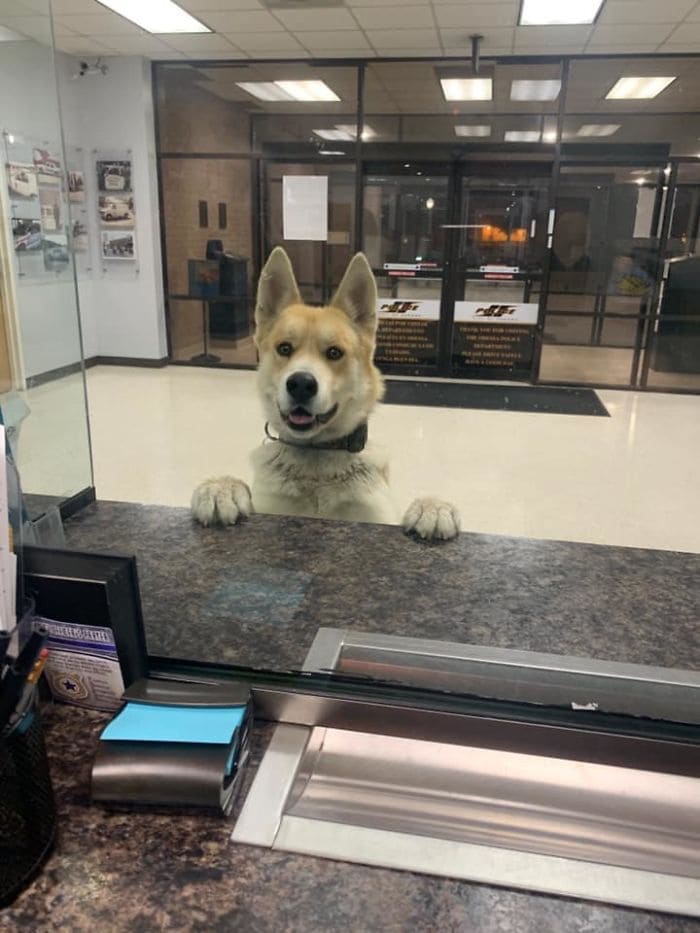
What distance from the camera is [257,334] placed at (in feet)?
6.15

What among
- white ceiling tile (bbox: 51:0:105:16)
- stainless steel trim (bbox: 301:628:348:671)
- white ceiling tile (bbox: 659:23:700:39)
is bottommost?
stainless steel trim (bbox: 301:628:348:671)

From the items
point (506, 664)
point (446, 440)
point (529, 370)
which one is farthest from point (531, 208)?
point (506, 664)

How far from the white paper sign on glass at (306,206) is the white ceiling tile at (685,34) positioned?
10.3 feet

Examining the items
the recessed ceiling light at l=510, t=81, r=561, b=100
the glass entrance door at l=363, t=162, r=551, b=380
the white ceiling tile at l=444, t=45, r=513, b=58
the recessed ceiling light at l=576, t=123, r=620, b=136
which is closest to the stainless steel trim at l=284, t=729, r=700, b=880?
the glass entrance door at l=363, t=162, r=551, b=380

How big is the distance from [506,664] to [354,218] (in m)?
6.83

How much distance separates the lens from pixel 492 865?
61 cm

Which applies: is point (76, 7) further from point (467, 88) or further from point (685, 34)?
point (685, 34)

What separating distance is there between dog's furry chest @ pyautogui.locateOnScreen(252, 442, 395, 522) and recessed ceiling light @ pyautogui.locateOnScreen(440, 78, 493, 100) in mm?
6039

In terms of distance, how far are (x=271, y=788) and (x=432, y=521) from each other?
1.93ft

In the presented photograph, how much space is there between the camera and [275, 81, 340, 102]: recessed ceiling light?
654cm

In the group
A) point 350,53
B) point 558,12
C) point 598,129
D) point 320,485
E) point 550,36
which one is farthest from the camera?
point 598,129

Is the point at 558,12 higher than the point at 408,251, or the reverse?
the point at 558,12

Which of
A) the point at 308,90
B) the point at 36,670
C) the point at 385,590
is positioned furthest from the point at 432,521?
the point at 308,90

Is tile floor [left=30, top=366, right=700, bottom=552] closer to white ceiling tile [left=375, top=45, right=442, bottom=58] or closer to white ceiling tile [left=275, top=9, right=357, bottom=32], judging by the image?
white ceiling tile [left=275, top=9, right=357, bottom=32]
